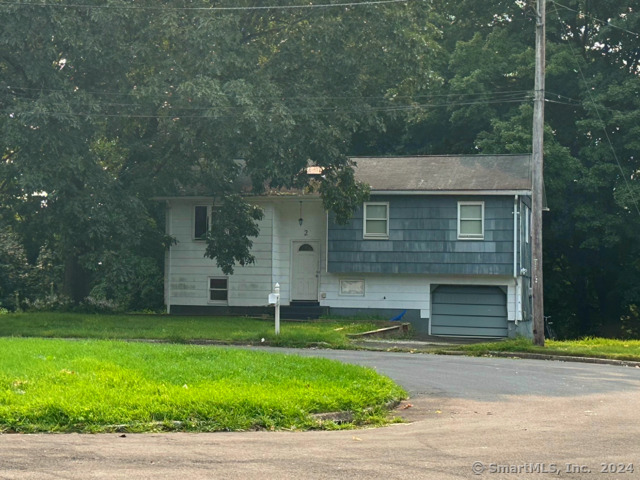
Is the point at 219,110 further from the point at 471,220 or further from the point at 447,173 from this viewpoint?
the point at 471,220

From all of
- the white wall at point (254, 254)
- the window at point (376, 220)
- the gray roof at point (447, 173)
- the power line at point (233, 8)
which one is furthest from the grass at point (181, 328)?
the power line at point (233, 8)

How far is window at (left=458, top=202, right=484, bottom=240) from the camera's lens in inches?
1395

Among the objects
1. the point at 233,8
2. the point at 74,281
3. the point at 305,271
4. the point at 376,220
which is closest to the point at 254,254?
the point at 305,271

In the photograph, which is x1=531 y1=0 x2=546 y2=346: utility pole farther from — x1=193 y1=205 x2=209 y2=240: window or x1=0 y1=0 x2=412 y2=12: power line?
x1=193 y1=205 x2=209 y2=240: window

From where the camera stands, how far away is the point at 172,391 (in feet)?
42.9

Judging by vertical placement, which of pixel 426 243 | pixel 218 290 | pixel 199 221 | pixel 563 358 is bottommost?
pixel 563 358

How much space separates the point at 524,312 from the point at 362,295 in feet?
19.5

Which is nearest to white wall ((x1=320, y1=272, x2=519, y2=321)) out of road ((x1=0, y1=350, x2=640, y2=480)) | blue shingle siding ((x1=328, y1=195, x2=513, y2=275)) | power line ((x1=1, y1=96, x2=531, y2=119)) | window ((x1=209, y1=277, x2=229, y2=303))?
blue shingle siding ((x1=328, y1=195, x2=513, y2=275))

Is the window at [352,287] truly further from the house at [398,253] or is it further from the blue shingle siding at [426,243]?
the blue shingle siding at [426,243]

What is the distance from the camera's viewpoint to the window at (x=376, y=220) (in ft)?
119

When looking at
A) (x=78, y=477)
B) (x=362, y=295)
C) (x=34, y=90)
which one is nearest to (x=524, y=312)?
(x=362, y=295)

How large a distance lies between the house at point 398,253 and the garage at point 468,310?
0.12 ft

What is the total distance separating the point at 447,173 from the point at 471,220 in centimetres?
208

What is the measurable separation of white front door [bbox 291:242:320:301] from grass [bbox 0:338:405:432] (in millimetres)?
19590
